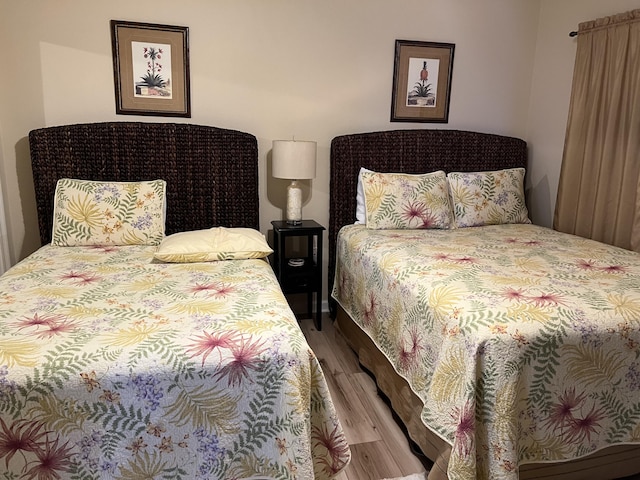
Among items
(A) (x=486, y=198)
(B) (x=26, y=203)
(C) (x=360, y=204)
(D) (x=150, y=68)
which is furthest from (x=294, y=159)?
(B) (x=26, y=203)

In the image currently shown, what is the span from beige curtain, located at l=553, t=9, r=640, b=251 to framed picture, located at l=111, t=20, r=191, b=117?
2.46m

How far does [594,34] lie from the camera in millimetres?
2818

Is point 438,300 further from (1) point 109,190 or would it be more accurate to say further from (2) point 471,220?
(1) point 109,190

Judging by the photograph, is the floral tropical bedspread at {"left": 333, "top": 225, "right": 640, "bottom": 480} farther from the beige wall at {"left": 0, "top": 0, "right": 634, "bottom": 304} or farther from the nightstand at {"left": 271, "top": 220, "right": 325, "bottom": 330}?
the beige wall at {"left": 0, "top": 0, "right": 634, "bottom": 304}

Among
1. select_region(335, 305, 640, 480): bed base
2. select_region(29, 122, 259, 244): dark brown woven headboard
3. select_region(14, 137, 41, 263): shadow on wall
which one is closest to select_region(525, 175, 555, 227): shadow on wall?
select_region(335, 305, 640, 480): bed base

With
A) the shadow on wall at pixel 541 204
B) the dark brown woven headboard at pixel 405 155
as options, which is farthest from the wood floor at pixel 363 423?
the shadow on wall at pixel 541 204

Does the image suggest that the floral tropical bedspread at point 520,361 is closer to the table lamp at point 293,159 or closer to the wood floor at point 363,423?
the wood floor at point 363,423

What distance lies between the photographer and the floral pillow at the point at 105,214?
247cm

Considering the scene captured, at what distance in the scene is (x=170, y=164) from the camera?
281 cm

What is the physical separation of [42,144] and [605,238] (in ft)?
11.0

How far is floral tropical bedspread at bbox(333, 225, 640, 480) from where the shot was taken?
1.44 metres

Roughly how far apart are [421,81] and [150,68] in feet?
5.79

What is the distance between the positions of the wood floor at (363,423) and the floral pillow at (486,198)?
1.17m

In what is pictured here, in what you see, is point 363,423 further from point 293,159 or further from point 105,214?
point 105,214
